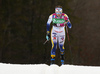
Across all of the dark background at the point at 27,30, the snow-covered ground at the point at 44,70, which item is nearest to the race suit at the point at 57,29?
the snow-covered ground at the point at 44,70

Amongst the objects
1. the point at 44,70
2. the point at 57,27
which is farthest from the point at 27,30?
the point at 44,70

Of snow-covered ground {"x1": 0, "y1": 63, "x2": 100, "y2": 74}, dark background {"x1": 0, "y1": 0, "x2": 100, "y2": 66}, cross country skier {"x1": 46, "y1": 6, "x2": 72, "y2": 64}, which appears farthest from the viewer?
dark background {"x1": 0, "y1": 0, "x2": 100, "y2": 66}

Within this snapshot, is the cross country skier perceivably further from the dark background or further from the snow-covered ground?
the dark background

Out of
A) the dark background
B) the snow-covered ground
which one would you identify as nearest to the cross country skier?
the snow-covered ground

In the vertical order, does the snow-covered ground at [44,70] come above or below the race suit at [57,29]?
below

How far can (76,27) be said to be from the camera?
13.4 metres

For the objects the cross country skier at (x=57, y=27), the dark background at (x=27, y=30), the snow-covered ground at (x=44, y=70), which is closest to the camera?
the snow-covered ground at (x=44, y=70)

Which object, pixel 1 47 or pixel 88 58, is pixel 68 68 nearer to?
pixel 1 47

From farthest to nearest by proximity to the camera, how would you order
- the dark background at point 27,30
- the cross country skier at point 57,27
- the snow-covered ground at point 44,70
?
the dark background at point 27,30 < the cross country skier at point 57,27 < the snow-covered ground at point 44,70

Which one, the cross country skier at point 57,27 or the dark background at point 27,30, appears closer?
the cross country skier at point 57,27

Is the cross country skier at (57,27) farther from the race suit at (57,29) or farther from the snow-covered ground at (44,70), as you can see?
the snow-covered ground at (44,70)

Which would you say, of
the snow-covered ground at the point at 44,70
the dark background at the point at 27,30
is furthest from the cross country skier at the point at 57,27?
the dark background at the point at 27,30

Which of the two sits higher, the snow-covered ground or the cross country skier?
the cross country skier

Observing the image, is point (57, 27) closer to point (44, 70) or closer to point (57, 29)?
point (57, 29)
